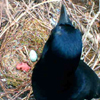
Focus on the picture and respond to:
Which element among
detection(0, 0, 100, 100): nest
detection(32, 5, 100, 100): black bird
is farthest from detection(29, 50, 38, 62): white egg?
detection(32, 5, 100, 100): black bird

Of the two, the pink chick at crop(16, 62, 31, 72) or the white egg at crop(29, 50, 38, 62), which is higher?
the white egg at crop(29, 50, 38, 62)

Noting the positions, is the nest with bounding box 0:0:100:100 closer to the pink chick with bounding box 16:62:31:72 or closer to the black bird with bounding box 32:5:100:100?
the pink chick with bounding box 16:62:31:72

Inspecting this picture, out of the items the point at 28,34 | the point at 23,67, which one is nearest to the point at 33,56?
the point at 23,67

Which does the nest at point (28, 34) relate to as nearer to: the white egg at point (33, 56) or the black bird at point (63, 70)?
the white egg at point (33, 56)

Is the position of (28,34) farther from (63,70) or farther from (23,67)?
(63,70)

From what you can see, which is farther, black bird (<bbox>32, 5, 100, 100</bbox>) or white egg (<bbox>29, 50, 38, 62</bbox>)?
white egg (<bbox>29, 50, 38, 62</bbox>)
